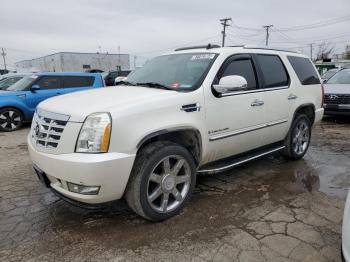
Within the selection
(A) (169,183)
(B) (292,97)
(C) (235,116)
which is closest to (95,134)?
(A) (169,183)

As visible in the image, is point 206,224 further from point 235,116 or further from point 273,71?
point 273,71

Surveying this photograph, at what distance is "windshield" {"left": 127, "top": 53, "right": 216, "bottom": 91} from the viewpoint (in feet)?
12.4

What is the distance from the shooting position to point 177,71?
411 centimetres

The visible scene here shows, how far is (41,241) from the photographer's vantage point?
3072mm

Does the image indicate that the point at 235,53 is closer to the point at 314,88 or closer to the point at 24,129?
the point at 314,88

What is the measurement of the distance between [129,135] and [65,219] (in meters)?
1.32

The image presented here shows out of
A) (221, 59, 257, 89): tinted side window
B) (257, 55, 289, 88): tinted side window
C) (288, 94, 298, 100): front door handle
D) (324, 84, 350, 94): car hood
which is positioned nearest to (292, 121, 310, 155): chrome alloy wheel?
(288, 94, 298, 100): front door handle

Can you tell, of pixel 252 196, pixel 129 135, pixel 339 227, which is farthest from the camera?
pixel 252 196

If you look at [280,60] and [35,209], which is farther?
[280,60]

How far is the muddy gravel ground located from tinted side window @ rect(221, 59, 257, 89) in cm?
140

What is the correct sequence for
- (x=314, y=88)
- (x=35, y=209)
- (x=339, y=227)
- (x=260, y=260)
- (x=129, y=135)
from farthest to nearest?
(x=314, y=88) → (x=35, y=209) → (x=339, y=227) → (x=129, y=135) → (x=260, y=260)

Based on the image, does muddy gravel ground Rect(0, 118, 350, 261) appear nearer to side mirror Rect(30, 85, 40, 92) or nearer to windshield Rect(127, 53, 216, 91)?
windshield Rect(127, 53, 216, 91)

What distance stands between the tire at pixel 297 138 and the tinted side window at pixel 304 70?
2.02 ft

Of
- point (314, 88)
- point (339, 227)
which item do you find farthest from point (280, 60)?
point (339, 227)
